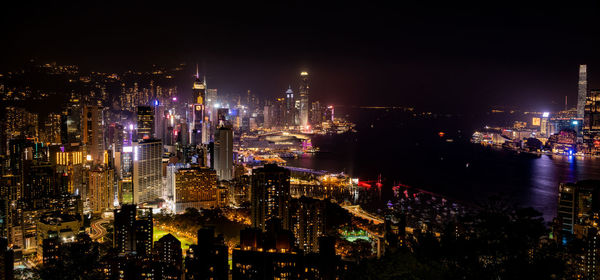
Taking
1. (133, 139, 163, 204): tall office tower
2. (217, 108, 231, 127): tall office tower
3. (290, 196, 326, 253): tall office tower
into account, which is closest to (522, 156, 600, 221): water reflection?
(290, 196, 326, 253): tall office tower

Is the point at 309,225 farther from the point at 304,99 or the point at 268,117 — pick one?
the point at 304,99

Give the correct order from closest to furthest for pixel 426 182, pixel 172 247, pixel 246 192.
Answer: pixel 172 247, pixel 246 192, pixel 426 182

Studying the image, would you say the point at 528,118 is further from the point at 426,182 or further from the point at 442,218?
the point at 442,218

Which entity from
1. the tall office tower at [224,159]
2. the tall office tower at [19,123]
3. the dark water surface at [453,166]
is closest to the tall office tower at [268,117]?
the dark water surface at [453,166]

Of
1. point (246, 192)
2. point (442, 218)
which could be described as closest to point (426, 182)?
point (442, 218)

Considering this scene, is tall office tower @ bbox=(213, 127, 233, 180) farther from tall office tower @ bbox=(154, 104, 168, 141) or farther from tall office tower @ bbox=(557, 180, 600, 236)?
tall office tower @ bbox=(557, 180, 600, 236)

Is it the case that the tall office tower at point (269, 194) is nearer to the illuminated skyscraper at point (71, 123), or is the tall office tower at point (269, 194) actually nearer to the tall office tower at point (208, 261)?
the tall office tower at point (208, 261)

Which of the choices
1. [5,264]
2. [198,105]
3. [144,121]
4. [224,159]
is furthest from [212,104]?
[5,264]
